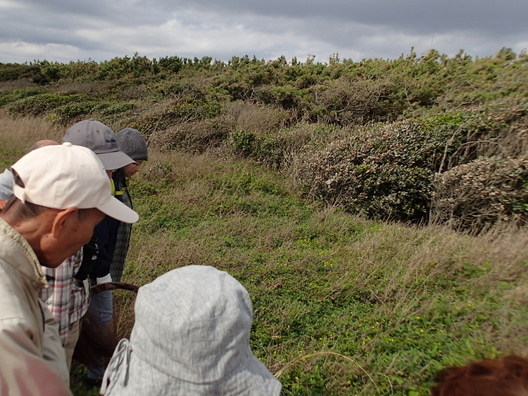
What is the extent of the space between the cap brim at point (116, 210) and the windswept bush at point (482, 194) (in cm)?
569

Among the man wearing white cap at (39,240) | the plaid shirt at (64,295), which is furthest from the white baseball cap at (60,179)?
the plaid shirt at (64,295)

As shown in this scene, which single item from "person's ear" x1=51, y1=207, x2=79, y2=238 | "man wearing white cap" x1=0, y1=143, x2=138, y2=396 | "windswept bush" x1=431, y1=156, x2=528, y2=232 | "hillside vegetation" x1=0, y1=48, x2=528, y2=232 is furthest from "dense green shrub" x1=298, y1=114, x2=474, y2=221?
"person's ear" x1=51, y1=207, x2=79, y2=238

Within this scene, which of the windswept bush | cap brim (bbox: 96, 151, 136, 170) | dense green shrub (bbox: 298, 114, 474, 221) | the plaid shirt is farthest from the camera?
dense green shrub (bbox: 298, 114, 474, 221)

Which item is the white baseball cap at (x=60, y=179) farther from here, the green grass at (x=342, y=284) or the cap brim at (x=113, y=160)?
the green grass at (x=342, y=284)

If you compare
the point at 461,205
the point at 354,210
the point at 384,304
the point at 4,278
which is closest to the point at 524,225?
the point at 461,205

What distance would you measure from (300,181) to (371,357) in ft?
18.1

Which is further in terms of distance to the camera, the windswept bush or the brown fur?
the windswept bush

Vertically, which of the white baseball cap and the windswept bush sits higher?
the white baseball cap

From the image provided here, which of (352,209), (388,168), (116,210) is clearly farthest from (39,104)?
(116,210)

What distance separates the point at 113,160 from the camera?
2705 millimetres

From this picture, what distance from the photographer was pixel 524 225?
6195 millimetres

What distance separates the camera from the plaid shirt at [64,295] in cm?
197

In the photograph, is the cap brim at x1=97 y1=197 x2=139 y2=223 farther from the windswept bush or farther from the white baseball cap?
the windswept bush

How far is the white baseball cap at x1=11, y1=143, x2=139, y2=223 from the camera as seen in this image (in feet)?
4.47
